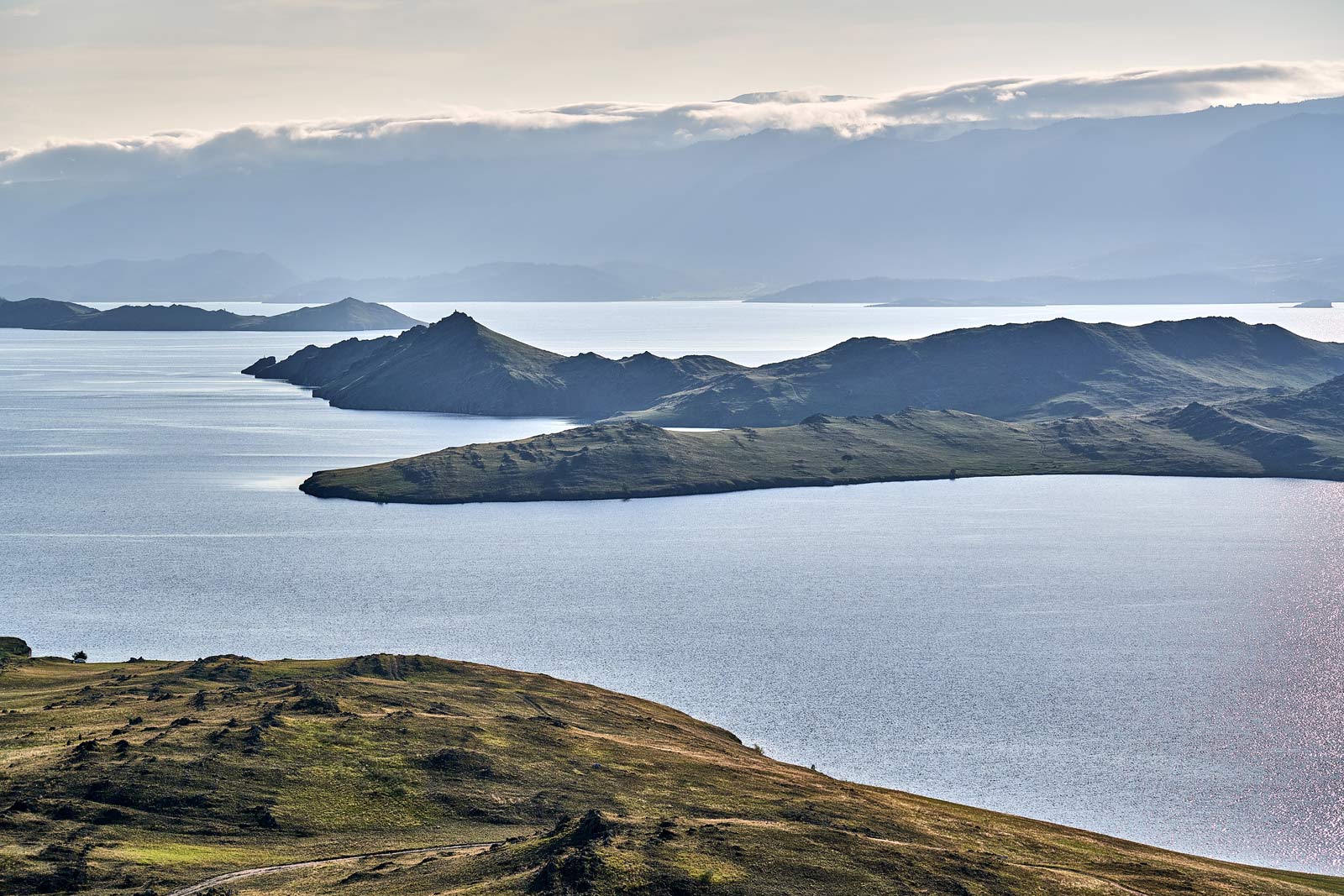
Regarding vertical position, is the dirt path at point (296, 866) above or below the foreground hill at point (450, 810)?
below

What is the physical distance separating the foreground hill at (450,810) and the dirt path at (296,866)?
0.30m

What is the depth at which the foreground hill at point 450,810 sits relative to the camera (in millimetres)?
91562

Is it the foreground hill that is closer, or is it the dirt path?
the dirt path

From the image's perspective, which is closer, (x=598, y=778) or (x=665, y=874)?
(x=665, y=874)

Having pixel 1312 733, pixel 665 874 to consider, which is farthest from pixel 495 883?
pixel 1312 733

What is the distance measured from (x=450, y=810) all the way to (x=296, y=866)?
17780mm

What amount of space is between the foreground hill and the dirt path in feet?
0.99

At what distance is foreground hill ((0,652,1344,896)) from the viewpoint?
91562 millimetres

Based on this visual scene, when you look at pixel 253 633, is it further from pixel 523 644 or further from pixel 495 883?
pixel 495 883

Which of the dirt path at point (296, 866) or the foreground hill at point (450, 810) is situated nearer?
the dirt path at point (296, 866)

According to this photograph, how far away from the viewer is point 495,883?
88688mm

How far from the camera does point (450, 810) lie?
112 m

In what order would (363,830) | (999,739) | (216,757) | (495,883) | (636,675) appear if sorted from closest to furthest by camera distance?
(495,883)
(363,830)
(216,757)
(999,739)
(636,675)

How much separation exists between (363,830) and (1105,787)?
68.7 metres
